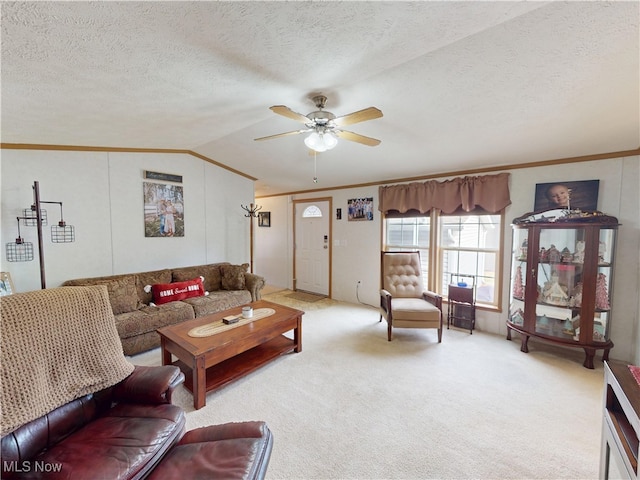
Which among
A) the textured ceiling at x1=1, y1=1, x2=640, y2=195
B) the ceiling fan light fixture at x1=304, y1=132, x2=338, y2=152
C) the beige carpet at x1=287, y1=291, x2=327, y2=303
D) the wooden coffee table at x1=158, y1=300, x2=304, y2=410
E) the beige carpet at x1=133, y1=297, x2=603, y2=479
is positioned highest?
the textured ceiling at x1=1, y1=1, x2=640, y2=195

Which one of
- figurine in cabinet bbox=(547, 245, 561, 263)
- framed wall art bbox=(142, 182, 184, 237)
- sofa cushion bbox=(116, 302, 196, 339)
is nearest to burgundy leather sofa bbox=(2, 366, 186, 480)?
sofa cushion bbox=(116, 302, 196, 339)

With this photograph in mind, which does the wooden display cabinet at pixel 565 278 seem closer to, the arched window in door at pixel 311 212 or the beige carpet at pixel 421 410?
the beige carpet at pixel 421 410

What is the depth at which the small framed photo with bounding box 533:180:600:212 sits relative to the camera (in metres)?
2.72

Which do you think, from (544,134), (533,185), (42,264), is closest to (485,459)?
(544,134)

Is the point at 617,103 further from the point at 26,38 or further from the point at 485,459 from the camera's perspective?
the point at 26,38

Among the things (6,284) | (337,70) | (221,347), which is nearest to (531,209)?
(337,70)

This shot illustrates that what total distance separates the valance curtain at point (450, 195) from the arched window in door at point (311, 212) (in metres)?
1.36

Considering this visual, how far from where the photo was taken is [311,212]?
532 centimetres

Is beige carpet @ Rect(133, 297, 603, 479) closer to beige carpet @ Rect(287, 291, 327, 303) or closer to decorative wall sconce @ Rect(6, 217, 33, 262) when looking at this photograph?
decorative wall sconce @ Rect(6, 217, 33, 262)

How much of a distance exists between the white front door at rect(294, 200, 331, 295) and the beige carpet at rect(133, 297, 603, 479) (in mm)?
Result: 2275

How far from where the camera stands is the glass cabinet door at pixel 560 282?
261 centimetres

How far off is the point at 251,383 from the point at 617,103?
3.56 m

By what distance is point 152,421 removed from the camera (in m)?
1.26

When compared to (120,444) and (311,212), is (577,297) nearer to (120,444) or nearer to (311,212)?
(120,444)
